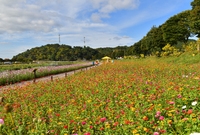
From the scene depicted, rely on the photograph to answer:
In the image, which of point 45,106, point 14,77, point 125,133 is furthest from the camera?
point 14,77

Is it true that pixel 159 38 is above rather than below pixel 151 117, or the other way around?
above

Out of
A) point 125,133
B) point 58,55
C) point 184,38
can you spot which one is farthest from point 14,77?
point 58,55

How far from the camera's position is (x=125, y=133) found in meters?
2.50

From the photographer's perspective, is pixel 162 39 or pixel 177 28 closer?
pixel 177 28

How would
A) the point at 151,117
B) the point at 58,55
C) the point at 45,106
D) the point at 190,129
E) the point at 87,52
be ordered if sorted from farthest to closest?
1. the point at 87,52
2. the point at 58,55
3. the point at 45,106
4. the point at 151,117
5. the point at 190,129

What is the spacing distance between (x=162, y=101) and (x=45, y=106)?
3216mm

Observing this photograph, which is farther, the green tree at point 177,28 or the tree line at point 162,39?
the green tree at point 177,28

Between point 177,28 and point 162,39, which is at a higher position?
point 177,28

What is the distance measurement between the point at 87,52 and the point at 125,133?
11317 cm

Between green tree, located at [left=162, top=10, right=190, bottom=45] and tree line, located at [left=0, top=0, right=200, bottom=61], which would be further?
green tree, located at [left=162, top=10, right=190, bottom=45]

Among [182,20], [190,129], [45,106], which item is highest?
[182,20]

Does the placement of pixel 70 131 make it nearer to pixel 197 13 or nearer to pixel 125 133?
pixel 125 133

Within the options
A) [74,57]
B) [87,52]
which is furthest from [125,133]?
[87,52]

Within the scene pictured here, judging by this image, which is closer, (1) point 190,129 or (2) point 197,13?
(1) point 190,129
